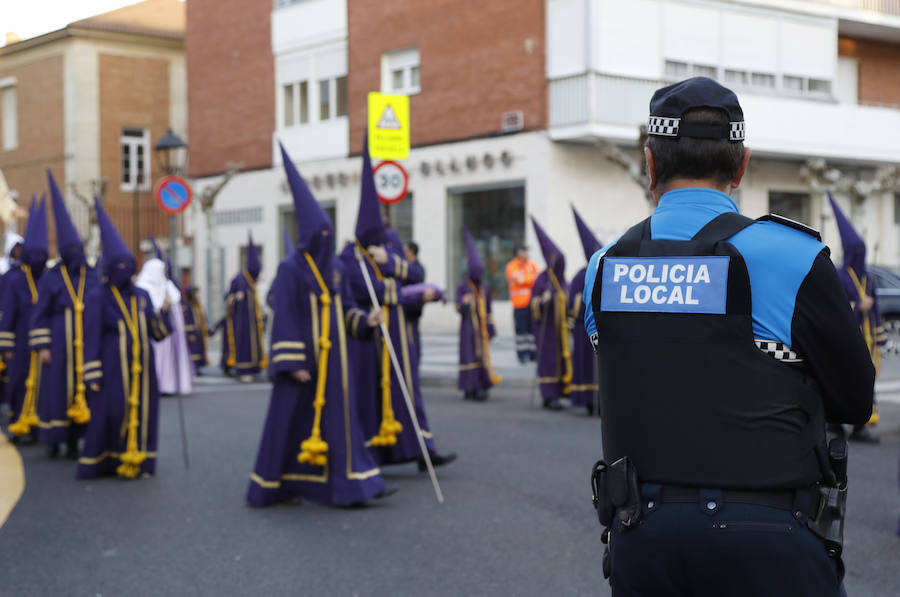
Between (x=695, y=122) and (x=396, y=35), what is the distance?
28.4 m

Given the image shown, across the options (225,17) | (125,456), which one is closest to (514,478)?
(125,456)

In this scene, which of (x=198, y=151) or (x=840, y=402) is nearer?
(x=840, y=402)

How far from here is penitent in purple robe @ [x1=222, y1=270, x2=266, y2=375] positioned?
1861 cm

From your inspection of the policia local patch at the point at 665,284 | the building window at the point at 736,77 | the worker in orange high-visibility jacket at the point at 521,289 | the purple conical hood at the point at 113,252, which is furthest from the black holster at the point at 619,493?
the building window at the point at 736,77

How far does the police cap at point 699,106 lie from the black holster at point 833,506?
769 millimetres

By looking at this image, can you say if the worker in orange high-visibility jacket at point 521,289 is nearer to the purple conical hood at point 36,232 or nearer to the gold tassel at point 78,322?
the purple conical hood at point 36,232

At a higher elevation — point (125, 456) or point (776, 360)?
point (776, 360)

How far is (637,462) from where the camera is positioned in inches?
104

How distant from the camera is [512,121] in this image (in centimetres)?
2694

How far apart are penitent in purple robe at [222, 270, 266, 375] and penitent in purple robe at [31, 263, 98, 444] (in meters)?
8.01

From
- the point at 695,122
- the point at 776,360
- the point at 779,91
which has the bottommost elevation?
the point at 776,360

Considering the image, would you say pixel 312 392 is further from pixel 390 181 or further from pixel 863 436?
pixel 390 181

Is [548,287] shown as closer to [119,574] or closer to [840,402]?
[119,574]

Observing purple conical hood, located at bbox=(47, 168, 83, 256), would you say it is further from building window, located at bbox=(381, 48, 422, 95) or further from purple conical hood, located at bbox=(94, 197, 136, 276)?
building window, located at bbox=(381, 48, 422, 95)
